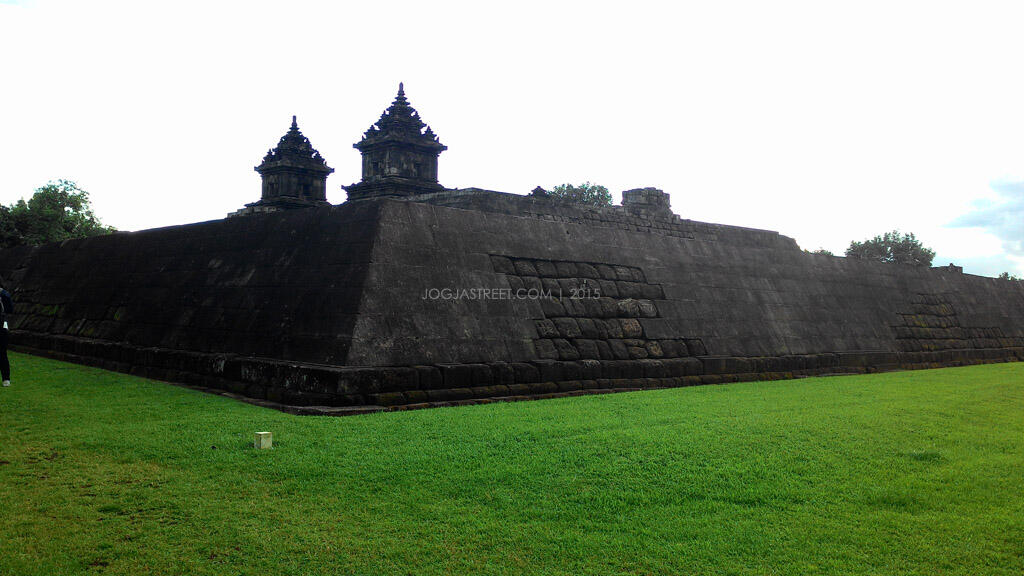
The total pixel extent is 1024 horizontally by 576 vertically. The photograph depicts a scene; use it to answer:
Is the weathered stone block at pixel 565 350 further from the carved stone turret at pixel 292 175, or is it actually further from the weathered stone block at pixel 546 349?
the carved stone turret at pixel 292 175

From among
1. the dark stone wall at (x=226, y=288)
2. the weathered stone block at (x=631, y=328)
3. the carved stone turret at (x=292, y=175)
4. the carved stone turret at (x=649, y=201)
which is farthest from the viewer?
the carved stone turret at (x=292, y=175)

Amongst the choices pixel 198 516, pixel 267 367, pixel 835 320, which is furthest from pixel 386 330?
pixel 835 320

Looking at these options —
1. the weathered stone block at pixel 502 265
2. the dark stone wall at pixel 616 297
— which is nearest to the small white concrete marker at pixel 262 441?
the dark stone wall at pixel 616 297

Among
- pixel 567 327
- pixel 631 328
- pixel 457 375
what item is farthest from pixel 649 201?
pixel 457 375

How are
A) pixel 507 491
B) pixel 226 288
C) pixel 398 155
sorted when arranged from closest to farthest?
pixel 507 491 → pixel 226 288 → pixel 398 155

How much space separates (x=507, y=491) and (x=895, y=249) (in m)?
64.5

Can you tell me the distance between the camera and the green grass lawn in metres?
3.56

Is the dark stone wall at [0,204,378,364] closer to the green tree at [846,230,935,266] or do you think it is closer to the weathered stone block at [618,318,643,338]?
the weathered stone block at [618,318,643,338]

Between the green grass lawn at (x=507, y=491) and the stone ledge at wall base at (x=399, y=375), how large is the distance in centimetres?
52

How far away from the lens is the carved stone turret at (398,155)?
3573 centimetres

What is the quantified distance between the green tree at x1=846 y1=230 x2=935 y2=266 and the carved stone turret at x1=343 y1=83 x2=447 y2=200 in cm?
3966

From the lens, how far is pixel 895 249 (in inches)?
2381

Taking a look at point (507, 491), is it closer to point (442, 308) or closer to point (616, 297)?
point (442, 308)

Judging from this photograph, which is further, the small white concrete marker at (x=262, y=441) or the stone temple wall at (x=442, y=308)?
the stone temple wall at (x=442, y=308)
